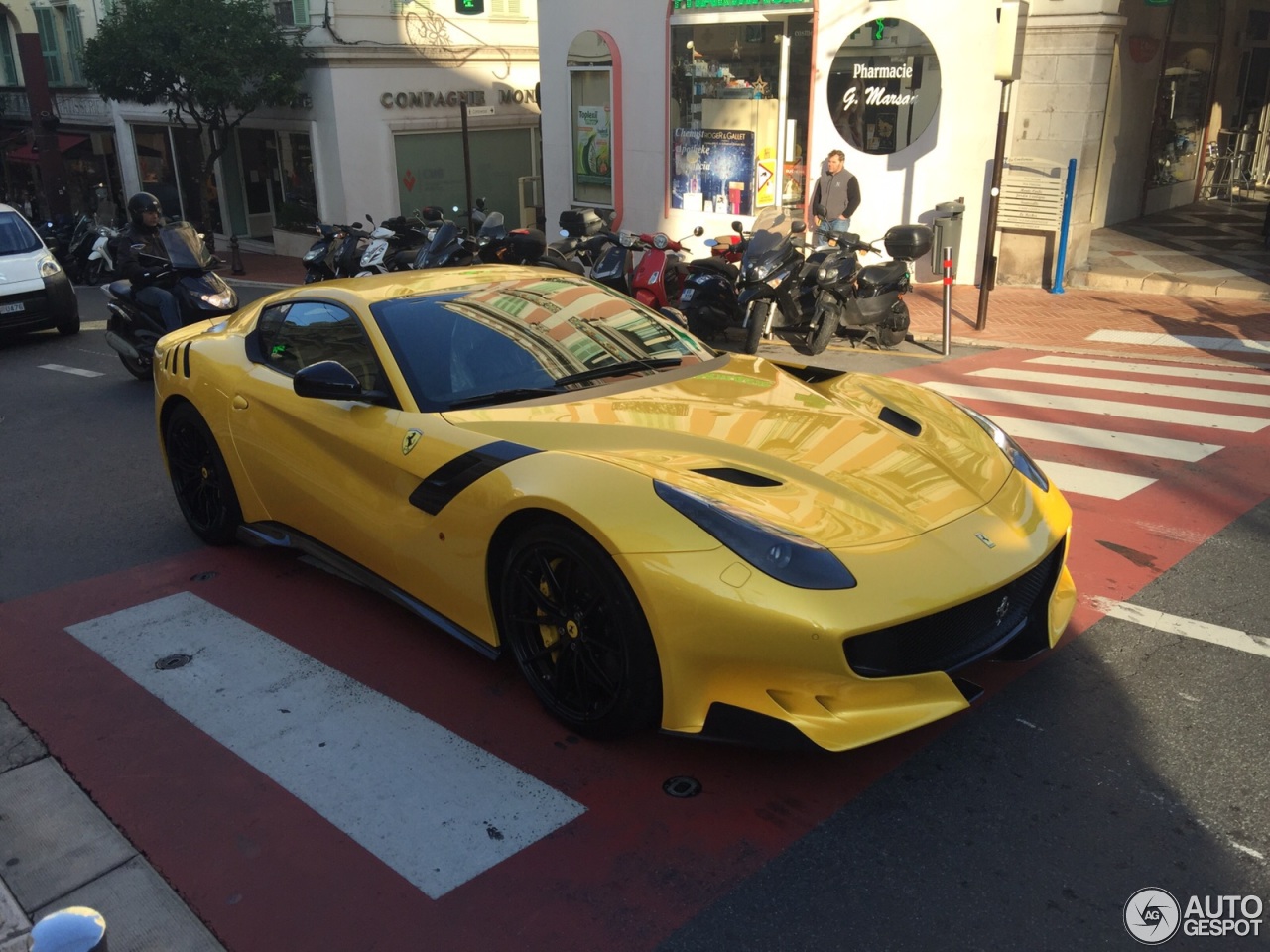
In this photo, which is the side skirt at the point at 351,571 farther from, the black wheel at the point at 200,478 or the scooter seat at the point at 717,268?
the scooter seat at the point at 717,268

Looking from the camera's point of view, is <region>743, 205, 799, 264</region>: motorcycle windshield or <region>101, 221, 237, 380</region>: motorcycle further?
<region>743, 205, 799, 264</region>: motorcycle windshield

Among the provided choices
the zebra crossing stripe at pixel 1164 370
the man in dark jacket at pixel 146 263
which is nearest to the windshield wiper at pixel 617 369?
the zebra crossing stripe at pixel 1164 370

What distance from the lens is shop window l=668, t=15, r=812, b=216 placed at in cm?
1617

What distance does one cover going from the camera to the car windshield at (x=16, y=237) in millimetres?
13477

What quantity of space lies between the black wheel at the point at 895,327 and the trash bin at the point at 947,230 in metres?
1.89

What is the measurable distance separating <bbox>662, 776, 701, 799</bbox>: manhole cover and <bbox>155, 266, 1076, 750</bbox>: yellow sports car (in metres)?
0.25

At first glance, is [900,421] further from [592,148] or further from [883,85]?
[592,148]

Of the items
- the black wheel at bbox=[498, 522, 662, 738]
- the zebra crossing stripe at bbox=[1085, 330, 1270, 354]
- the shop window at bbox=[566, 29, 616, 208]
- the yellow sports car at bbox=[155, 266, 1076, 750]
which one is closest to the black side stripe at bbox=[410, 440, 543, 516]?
the yellow sports car at bbox=[155, 266, 1076, 750]

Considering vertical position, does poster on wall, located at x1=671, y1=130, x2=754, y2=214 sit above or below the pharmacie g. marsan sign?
below

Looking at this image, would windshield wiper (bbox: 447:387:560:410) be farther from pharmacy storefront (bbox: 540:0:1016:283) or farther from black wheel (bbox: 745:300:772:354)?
pharmacy storefront (bbox: 540:0:1016:283)

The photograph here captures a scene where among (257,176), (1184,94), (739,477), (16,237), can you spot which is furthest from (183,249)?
(257,176)

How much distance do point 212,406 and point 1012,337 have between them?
879 centimetres

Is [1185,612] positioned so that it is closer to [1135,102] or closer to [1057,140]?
[1057,140]

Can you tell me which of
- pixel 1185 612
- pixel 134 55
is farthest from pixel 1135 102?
pixel 134 55
